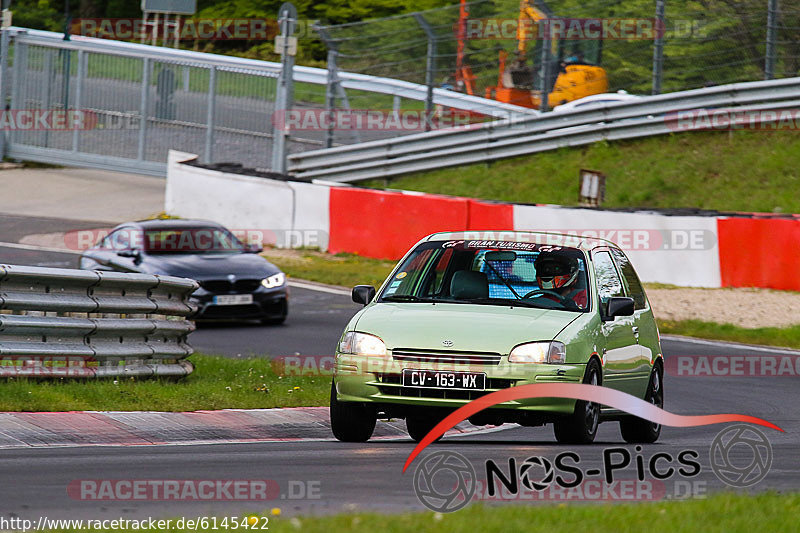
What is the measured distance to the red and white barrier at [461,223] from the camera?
1964 cm

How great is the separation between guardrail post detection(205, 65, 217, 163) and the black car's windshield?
14.1 m

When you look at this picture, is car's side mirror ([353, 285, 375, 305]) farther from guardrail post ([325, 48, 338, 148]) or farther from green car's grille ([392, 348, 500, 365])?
guardrail post ([325, 48, 338, 148])

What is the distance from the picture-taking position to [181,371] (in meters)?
11.8

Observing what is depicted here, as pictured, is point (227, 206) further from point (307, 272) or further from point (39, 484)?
point (39, 484)

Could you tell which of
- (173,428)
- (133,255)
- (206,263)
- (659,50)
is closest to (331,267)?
(206,263)

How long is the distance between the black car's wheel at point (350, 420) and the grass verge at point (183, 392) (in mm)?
1664

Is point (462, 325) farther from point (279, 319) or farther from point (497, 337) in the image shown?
point (279, 319)

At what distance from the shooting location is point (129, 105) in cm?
3359

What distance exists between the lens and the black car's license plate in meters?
8.57

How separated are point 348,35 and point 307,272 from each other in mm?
8393

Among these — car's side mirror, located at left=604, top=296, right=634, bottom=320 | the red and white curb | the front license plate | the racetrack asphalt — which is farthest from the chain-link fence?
car's side mirror, located at left=604, top=296, right=634, bottom=320

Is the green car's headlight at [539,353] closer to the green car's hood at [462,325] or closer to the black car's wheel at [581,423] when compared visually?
the green car's hood at [462,325]

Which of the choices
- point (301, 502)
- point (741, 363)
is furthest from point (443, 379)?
point (741, 363)

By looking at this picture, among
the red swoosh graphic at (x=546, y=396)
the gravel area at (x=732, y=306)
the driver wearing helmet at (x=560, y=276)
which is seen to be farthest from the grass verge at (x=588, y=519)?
the gravel area at (x=732, y=306)
